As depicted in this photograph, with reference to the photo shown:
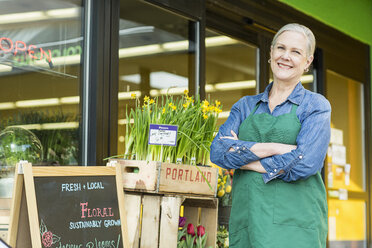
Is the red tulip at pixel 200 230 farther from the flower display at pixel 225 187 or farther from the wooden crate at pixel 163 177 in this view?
the flower display at pixel 225 187

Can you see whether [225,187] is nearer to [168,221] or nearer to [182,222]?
[182,222]

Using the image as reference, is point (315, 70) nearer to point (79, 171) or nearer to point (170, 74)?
point (170, 74)

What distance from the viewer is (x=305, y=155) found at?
90.7 inches

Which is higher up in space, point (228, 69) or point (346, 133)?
point (228, 69)

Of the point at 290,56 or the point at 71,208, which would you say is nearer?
the point at 290,56

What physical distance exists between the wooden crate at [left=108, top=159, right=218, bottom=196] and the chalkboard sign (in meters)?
0.24

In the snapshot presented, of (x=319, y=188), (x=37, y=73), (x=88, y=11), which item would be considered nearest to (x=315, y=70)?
(x=88, y=11)

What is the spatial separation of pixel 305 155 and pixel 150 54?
2115 millimetres

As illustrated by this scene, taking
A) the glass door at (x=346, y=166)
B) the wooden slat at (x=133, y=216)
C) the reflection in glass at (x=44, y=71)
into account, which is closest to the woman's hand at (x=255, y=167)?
the wooden slat at (x=133, y=216)

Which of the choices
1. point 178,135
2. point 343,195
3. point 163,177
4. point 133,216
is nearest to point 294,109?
point 163,177

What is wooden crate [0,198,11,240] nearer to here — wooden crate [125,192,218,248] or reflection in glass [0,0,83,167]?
reflection in glass [0,0,83,167]

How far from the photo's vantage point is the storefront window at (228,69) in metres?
4.96

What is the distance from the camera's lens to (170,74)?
4.38 meters

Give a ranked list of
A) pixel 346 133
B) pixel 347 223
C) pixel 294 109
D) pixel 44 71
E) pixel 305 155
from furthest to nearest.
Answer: pixel 346 133 < pixel 347 223 < pixel 44 71 < pixel 294 109 < pixel 305 155
